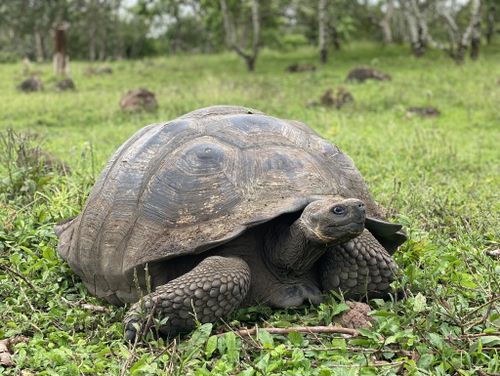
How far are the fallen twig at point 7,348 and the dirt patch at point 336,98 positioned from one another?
7.39 metres

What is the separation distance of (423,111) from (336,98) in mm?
1292

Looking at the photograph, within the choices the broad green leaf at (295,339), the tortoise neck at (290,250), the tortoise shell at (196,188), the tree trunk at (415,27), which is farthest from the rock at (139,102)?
the tree trunk at (415,27)

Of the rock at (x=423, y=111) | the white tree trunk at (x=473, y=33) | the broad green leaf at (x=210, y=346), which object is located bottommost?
the broad green leaf at (x=210, y=346)

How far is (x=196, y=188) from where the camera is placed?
2.63m

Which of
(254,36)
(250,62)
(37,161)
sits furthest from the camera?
(250,62)

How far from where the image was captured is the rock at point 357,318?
2428 mm

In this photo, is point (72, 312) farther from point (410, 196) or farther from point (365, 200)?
point (410, 196)

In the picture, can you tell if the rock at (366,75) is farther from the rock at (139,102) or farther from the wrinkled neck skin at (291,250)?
the wrinkled neck skin at (291,250)

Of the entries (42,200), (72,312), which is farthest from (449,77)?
(72,312)

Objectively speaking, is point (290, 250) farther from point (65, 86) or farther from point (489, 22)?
point (489, 22)

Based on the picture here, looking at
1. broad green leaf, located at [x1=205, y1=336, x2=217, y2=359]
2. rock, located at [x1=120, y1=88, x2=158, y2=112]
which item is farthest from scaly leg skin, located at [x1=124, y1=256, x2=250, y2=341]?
rock, located at [x1=120, y1=88, x2=158, y2=112]

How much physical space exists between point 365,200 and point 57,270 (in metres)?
1.51

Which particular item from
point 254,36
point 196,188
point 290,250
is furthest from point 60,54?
point 290,250

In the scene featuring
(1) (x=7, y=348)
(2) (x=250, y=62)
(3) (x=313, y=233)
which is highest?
(2) (x=250, y=62)
